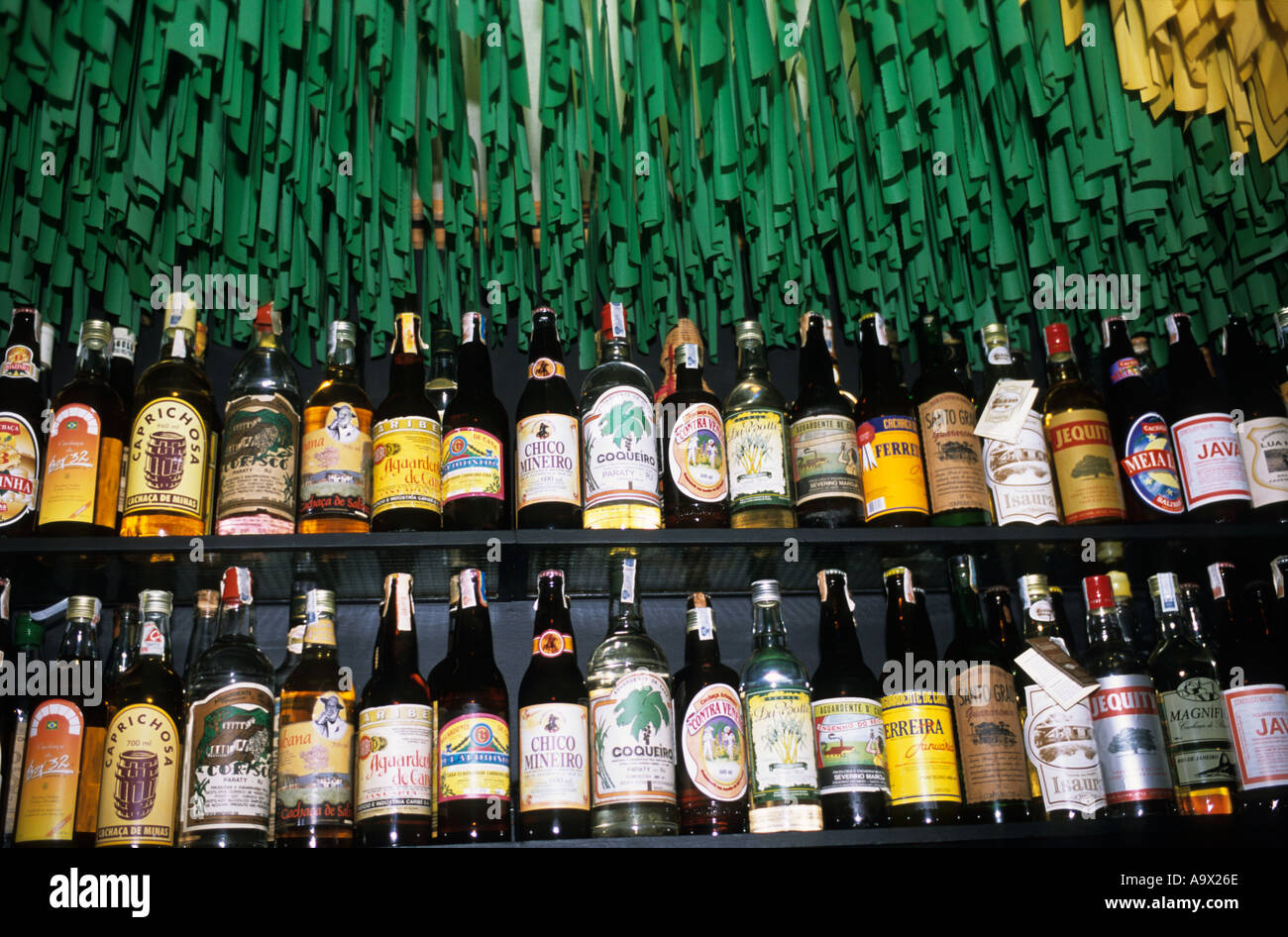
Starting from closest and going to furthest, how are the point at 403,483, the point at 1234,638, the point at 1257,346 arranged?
the point at 403,483, the point at 1234,638, the point at 1257,346

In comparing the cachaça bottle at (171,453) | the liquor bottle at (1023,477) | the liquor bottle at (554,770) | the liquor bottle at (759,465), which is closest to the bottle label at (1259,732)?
the liquor bottle at (1023,477)

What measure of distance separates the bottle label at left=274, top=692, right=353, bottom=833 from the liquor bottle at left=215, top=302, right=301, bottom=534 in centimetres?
24

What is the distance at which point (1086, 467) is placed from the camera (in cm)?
156

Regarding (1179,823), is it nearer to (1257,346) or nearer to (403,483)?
(1257,346)

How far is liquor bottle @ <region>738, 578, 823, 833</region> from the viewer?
1.35 meters

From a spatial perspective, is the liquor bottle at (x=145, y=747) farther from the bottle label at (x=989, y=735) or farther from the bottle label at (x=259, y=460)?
the bottle label at (x=989, y=735)

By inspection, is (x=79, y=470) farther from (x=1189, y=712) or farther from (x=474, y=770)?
(x=1189, y=712)

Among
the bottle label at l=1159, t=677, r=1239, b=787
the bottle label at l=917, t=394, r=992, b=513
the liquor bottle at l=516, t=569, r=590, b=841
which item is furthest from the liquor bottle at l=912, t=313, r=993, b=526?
the liquor bottle at l=516, t=569, r=590, b=841

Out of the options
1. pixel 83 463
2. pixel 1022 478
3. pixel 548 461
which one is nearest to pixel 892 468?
pixel 1022 478

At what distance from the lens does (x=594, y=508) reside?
1473 mm

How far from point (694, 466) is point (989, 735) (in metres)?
0.52
